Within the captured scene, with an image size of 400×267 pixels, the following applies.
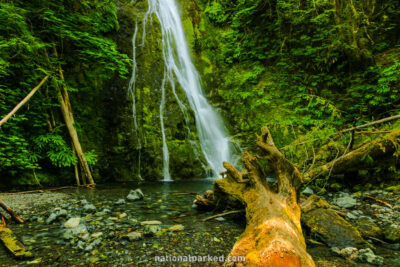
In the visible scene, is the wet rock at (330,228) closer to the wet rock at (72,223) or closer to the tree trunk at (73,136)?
the wet rock at (72,223)

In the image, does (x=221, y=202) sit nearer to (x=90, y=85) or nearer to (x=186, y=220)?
(x=186, y=220)

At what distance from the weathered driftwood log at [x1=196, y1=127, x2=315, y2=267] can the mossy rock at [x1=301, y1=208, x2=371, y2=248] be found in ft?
2.45

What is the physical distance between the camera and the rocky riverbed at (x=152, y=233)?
6.92 feet

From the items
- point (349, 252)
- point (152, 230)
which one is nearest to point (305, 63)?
point (349, 252)

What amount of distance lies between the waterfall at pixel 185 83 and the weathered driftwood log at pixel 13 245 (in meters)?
5.36

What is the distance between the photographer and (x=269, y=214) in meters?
1.93

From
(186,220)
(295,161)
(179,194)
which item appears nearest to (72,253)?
(186,220)

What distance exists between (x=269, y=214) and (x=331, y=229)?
1.29 metres

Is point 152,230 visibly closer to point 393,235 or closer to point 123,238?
point 123,238

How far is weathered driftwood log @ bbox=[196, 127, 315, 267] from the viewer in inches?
53.5

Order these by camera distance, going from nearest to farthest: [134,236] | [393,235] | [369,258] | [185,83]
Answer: [369,258] < [393,235] < [134,236] < [185,83]

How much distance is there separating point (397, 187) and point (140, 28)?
11.7m

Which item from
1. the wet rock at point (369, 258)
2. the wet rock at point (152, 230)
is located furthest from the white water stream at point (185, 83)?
the wet rock at point (369, 258)

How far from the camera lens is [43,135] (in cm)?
622
